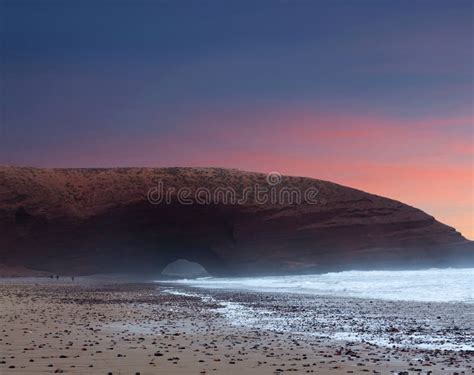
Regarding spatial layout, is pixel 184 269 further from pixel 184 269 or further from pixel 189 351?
pixel 189 351

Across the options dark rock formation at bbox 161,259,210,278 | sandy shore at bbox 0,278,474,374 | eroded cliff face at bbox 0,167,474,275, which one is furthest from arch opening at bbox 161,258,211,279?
sandy shore at bbox 0,278,474,374

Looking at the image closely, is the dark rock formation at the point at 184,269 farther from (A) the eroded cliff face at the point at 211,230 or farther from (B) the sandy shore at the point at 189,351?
(B) the sandy shore at the point at 189,351

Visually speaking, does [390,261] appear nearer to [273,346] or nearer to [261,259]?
[261,259]

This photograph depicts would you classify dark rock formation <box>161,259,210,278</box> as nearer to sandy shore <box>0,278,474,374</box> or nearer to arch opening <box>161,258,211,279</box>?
arch opening <box>161,258,211,279</box>

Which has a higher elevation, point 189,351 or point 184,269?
point 184,269

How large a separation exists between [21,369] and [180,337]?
197 inches

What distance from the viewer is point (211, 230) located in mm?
83375

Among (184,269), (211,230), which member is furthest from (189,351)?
(184,269)

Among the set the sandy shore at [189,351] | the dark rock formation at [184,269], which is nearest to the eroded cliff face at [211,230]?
the dark rock formation at [184,269]

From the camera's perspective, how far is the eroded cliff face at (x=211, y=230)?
79.5 meters

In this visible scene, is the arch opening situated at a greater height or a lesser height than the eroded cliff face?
lesser

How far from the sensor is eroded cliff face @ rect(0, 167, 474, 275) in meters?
79.5

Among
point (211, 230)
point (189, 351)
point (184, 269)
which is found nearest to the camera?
point (189, 351)

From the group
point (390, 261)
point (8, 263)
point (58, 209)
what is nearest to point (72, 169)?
point (58, 209)
